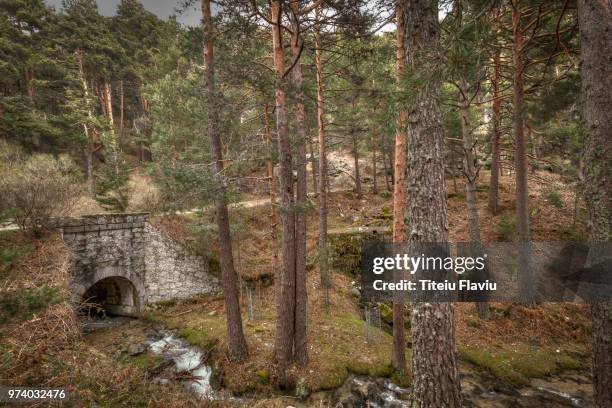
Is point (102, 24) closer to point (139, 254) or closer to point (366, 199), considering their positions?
point (139, 254)

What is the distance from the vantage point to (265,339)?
9320mm

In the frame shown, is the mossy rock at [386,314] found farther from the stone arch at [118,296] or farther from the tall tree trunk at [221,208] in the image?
the stone arch at [118,296]

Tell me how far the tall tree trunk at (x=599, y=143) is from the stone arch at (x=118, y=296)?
14449 mm

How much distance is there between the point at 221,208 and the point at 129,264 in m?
7.57

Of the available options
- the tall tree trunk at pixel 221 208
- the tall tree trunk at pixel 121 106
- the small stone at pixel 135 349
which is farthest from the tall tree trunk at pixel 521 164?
the tall tree trunk at pixel 121 106

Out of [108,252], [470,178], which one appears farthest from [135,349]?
[470,178]

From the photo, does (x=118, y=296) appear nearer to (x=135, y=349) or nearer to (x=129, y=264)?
(x=129, y=264)

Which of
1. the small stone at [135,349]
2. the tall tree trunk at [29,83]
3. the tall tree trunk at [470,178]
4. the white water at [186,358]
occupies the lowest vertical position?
the white water at [186,358]

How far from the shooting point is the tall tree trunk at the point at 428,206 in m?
3.73

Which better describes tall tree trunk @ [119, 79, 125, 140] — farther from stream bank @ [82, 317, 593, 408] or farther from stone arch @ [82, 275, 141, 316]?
stream bank @ [82, 317, 593, 408]

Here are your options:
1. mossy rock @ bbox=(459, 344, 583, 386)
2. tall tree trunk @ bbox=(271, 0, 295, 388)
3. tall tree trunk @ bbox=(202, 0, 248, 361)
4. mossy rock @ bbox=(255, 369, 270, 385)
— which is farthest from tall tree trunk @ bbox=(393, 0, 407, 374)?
tall tree trunk @ bbox=(202, 0, 248, 361)

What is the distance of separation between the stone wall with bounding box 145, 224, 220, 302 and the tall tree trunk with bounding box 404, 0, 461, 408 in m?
12.0

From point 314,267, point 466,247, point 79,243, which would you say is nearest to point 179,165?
A: point 79,243

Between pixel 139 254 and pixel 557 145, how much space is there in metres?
21.9
